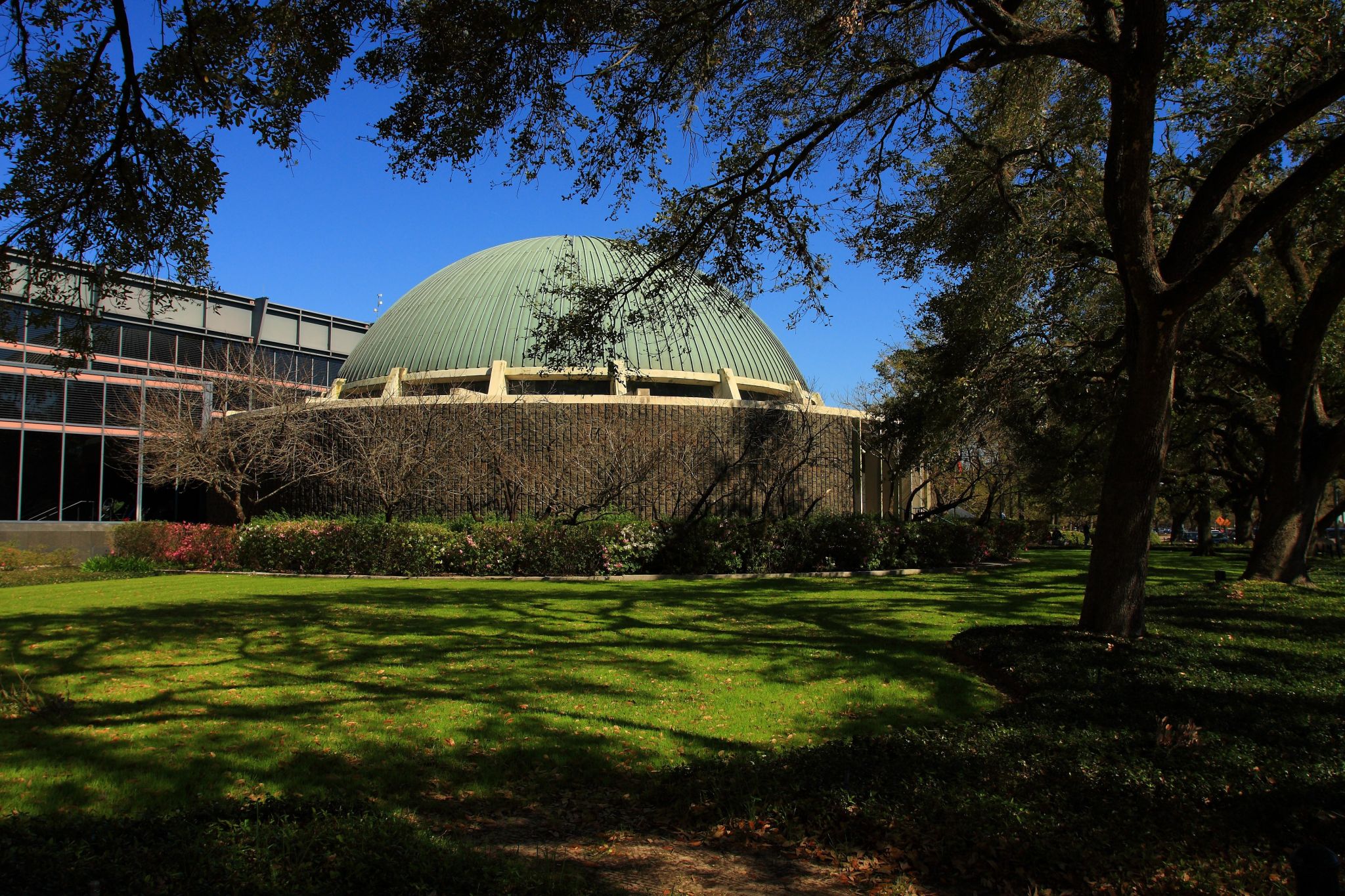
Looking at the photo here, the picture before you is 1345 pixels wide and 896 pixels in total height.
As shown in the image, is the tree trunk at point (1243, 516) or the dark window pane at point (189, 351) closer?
the tree trunk at point (1243, 516)

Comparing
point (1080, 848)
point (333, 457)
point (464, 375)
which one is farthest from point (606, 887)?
point (464, 375)

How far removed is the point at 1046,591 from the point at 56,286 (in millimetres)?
16750

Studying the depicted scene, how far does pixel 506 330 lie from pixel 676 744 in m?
23.1

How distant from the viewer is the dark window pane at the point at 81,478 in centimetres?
3084

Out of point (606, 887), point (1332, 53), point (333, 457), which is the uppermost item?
point (1332, 53)

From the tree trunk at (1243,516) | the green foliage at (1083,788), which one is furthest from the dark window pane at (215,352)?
the tree trunk at (1243,516)

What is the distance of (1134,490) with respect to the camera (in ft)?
30.8

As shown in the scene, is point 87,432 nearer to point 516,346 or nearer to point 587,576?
point 516,346

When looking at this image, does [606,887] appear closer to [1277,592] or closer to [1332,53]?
[1332,53]

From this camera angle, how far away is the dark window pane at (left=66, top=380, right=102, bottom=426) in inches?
1201

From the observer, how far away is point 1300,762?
543cm

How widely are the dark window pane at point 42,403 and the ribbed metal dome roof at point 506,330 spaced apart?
32.1ft

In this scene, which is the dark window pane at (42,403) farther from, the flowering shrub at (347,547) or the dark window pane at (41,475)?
the flowering shrub at (347,547)

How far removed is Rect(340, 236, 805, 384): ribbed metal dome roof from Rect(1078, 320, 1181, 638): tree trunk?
16.4 m
